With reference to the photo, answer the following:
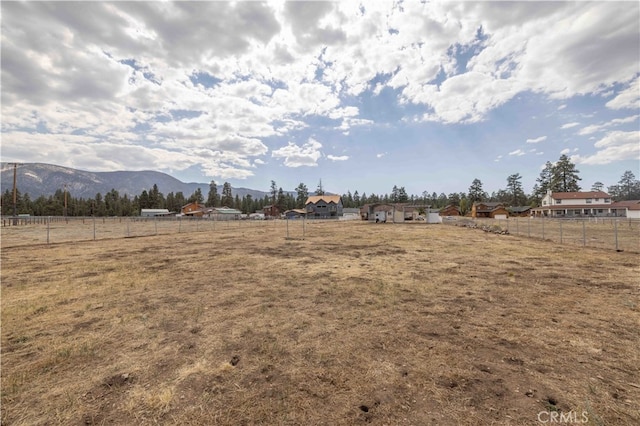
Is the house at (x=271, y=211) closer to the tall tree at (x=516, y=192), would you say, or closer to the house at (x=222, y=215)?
the house at (x=222, y=215)

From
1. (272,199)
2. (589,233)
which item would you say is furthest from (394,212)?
(272,199)

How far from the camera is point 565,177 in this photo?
73188 mm

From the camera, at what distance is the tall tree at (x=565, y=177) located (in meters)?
72.1

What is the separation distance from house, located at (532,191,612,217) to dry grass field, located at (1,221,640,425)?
64932 millimetres

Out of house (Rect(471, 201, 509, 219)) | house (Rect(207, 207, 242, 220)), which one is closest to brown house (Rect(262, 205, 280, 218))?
house (Rect(207, 207, 242, 220))

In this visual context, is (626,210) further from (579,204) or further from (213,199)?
(213,199)

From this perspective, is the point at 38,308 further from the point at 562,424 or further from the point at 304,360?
the point at 562,424

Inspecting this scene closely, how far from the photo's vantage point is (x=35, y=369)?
377 centimetres

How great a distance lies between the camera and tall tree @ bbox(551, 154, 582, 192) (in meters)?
72.1

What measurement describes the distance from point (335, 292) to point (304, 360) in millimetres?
3374

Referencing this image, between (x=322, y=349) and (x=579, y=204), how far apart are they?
259ft

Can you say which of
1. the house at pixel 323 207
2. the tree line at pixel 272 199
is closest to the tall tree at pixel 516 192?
the tree line at pixel 272 199

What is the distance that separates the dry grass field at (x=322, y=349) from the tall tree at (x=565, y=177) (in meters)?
87.6

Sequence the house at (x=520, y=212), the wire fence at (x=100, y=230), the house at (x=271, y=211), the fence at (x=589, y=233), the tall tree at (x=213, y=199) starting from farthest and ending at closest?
the tall tree at (x=213, y=199)
the house at (x=271, y=211)
the house at (x=520, y=212)
the wire fence at (x=100, y=230)
the fence at (x=589, y=233)
